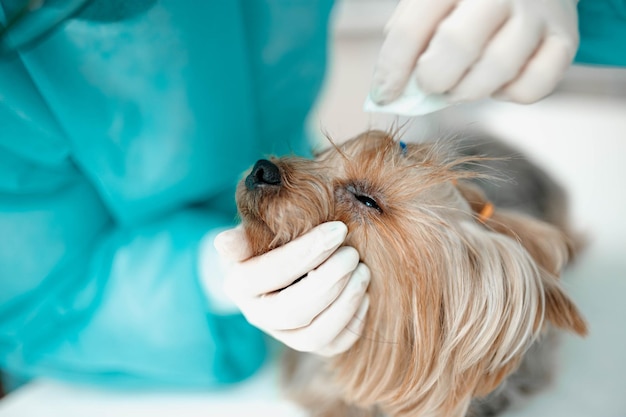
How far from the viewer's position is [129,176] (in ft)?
3.86

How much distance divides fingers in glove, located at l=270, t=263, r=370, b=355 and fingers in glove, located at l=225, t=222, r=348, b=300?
0.23 feet

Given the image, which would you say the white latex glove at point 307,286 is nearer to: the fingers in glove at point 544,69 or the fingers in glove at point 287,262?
the fingers in glove at point 287,262

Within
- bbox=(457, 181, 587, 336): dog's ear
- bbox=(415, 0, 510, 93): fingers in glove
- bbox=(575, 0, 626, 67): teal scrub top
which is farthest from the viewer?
bbox=(575, 0, 626, 67): teal scrub top

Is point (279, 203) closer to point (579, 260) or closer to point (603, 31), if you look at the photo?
point (603, 31)

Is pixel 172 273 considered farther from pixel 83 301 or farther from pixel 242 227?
pixel 242 227

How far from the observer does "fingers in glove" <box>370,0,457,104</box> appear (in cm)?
86

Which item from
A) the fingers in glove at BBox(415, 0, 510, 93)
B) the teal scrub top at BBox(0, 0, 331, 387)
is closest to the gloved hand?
the fingers in glove at BBox(415, 0, 510, 93)

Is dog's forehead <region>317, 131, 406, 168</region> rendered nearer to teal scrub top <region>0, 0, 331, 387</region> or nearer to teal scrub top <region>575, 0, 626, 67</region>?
teal scrub top <region>0, 0, 331, 387</region>

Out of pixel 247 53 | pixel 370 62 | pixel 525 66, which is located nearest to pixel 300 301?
pixel 525 66

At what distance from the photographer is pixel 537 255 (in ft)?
3.55

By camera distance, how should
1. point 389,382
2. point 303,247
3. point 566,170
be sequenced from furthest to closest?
1. point 566,170
2. point 389,382
3. point 303,247

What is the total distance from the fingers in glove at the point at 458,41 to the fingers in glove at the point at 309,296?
31 cm

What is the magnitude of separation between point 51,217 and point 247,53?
0.60 meters

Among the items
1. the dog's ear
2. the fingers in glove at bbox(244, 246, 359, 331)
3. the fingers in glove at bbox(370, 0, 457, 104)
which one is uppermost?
the fingers in glove at bbox(370, 0, 457, 104)
